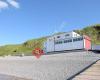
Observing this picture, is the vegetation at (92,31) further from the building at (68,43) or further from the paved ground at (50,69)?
the paved ground at (50,69)

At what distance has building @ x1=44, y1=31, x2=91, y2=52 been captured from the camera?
1924 inches

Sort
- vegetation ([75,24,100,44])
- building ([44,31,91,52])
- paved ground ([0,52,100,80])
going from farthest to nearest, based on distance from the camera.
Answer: vegetation ([75,24,100,44]) → building ([44,31,91,52]) → paved ground ([0,52,100,80])

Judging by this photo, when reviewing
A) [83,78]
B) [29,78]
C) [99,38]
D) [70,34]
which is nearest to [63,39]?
Answer: [70,34]

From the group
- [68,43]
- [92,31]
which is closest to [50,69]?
[68,43]

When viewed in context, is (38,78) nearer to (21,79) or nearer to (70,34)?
(21,79)

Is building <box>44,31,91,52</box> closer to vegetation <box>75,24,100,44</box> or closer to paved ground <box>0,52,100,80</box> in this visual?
paved ground <box>0,52,100,80</box>

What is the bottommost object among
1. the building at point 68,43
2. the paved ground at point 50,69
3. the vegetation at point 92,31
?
the paved ground at point 50,69

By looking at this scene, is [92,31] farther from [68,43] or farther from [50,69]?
[50,69]

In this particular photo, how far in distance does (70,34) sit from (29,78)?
3490cm

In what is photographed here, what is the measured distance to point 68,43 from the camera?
50.7 meters

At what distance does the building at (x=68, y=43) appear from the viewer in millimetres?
48866

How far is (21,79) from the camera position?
61.3 feet

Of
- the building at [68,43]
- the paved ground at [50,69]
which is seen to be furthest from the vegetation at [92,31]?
the paved ground at [50,69]

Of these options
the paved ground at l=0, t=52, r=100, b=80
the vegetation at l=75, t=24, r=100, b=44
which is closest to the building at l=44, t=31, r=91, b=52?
the paved ground at l=0, t=52, r=100, b=80
